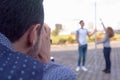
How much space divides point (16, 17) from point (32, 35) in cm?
9

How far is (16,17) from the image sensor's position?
1169 mm

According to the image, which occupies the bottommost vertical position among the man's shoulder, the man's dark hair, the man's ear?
the man's shoulder

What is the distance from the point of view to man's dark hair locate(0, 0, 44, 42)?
46.0 inches

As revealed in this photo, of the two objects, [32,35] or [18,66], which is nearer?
[18,66]

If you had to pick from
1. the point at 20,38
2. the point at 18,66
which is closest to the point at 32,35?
the point at 20,38

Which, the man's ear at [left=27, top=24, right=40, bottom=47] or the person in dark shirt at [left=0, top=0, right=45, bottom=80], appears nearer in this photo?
the person in dark shirt at [left=0, top=0, right=45, bottom=80]

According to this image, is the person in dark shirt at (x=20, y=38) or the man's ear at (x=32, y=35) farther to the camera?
the man's ear at (x=32, y=35)

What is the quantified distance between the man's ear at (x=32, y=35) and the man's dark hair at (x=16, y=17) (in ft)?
0.08

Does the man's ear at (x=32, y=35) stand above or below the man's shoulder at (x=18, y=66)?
above

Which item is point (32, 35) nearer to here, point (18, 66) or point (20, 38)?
point (20, 38)

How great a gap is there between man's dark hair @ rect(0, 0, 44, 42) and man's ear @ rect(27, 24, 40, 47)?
0.08 feet

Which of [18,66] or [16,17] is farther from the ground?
[16,17]

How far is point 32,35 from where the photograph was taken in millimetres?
1226

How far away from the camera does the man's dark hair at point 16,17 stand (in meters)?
1.17
